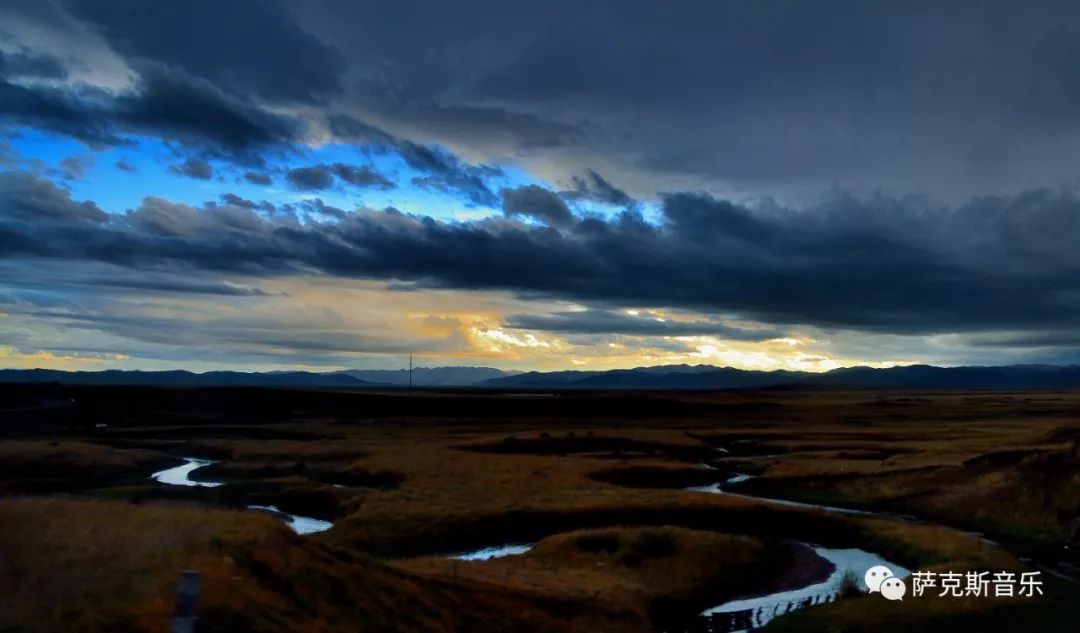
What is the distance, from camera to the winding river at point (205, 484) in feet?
171

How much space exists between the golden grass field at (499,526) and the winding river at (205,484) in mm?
1641

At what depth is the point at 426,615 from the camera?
82.4 feet

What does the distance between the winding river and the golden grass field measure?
1641 mm

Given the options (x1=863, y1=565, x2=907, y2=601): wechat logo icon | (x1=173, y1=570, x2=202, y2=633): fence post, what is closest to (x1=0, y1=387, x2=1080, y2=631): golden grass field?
(x1=863, y1=565, x2=907, y2=601): wechat logo icon

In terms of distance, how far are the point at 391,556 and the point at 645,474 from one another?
3879 centimetres

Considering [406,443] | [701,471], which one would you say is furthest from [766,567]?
[406,443]

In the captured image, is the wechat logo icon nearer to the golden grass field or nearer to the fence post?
the golden grass field

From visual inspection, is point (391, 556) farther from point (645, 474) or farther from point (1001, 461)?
point (1001, 461)

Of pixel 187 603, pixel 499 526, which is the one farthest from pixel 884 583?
pixel 187 603

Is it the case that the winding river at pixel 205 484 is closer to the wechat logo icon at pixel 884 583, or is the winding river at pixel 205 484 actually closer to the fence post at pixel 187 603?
the fence post at pixel 187 603

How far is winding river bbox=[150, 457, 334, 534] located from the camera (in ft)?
171

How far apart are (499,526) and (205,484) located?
3341cm

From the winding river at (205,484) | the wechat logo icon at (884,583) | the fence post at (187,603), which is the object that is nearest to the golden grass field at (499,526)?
the wechat logo icon at (884,583)

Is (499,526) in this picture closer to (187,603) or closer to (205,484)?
(205,484)
